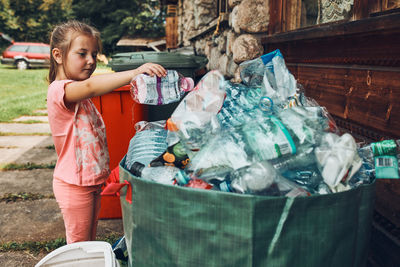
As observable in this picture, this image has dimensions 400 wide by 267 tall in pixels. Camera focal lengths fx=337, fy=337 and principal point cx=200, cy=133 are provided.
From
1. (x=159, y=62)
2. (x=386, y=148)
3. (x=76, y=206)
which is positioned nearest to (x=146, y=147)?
(x=76, y=206)

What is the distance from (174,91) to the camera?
177 cm

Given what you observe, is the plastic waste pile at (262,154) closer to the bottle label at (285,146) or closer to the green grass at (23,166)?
the bottle label at (285,146)

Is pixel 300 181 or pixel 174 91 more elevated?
pixel 174 91

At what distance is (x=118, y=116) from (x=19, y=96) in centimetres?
898

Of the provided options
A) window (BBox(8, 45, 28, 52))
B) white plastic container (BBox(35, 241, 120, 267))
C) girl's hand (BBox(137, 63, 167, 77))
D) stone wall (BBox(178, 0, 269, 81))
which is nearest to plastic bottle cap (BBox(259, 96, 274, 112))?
girl's hand (BBox(137, 63, 167, 77))

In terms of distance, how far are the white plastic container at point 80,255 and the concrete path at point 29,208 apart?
1.02 m

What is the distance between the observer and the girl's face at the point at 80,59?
1.79 meters

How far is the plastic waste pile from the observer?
1.05 meters

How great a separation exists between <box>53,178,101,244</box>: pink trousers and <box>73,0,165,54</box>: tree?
20.4m

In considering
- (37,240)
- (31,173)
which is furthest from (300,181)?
(31,173)

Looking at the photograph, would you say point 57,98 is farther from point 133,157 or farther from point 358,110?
point 358,110

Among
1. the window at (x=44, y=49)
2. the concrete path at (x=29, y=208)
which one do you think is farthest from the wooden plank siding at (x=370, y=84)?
the window at (x=44, y=49)

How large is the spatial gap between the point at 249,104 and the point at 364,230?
0.66 meters

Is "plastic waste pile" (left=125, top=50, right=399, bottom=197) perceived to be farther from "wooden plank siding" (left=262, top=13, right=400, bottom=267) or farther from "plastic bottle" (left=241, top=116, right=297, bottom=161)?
"wooden plank siding" (left=262, top=13, right=400, bottom=267)
